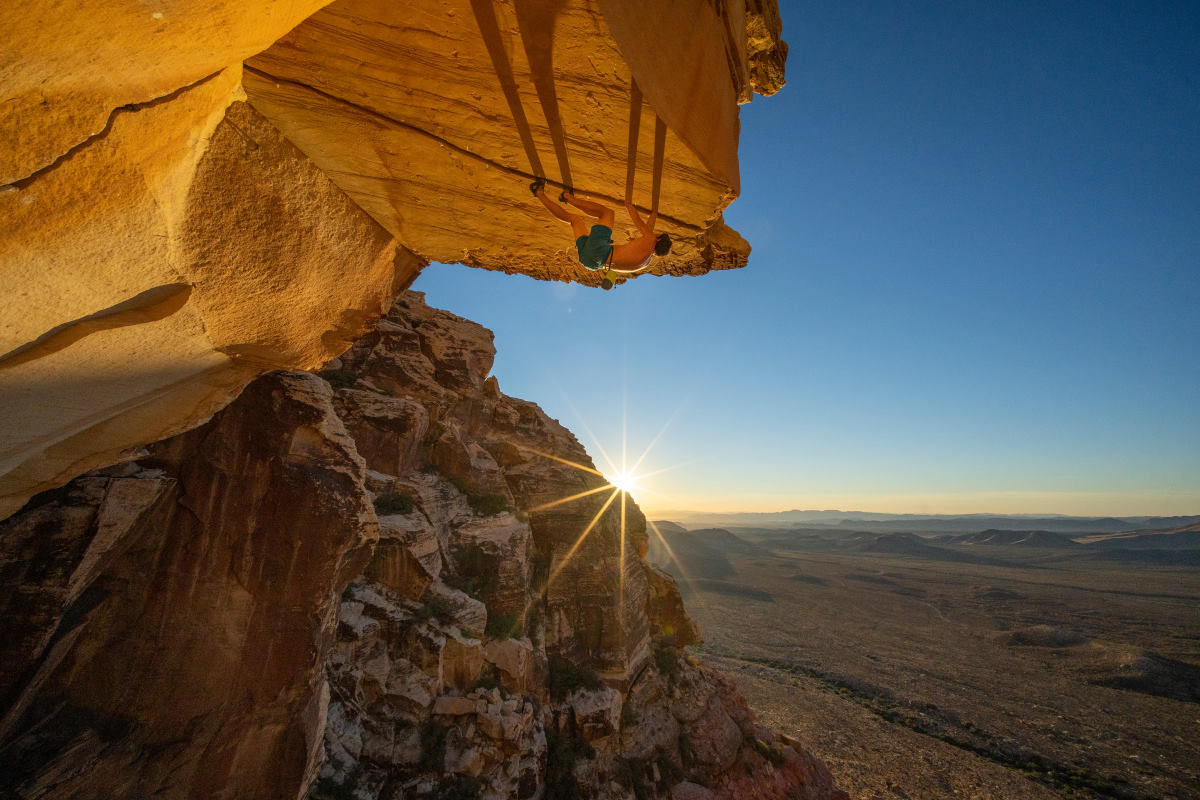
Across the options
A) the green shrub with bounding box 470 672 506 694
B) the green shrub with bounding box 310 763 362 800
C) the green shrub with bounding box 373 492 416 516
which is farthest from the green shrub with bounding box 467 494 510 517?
the green shrub with bounding box 310 763 362 800

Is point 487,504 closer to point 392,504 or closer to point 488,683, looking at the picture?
point 392,504

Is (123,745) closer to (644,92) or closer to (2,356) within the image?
(2,356)

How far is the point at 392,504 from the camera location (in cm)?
1283

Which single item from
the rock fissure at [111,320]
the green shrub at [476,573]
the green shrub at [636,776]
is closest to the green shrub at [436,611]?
the green shrub at [476,573]

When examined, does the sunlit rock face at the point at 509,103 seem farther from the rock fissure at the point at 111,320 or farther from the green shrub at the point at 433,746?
the green shrub at the point at 433,746

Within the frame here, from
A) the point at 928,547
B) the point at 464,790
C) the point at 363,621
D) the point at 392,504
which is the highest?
the point at 392,504

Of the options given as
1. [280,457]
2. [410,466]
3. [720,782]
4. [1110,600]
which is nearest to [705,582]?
[1110,600]

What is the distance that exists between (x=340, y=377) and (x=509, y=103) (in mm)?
13845

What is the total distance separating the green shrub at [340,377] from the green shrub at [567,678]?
12208 mm

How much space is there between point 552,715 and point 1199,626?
92647 millimetres

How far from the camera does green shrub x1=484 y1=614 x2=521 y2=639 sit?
1305 centimetres

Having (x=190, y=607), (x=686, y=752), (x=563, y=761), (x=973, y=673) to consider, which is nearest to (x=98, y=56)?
(x=190, y=607)

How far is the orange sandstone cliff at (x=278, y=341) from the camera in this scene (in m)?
1.97

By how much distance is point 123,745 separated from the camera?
5938 millimetres
